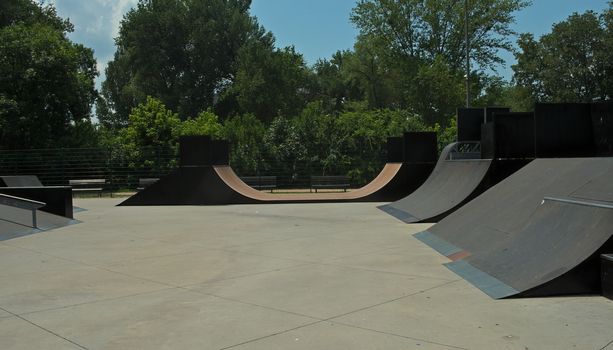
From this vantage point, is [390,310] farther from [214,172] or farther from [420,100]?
[420,100]

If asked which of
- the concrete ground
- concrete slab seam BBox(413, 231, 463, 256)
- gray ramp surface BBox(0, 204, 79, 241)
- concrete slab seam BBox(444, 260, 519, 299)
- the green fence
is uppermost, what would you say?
the green fence

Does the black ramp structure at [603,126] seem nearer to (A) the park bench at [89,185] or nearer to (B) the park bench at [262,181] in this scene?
(B) the park bench at [262,181]

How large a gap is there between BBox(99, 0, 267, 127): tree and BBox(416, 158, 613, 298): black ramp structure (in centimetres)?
5391

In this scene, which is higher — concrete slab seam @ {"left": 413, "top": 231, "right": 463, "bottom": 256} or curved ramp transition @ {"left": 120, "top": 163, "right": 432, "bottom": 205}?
curved ramp transition @ {"left": 120, "top": 163, "right": 432, "bottom": 205}

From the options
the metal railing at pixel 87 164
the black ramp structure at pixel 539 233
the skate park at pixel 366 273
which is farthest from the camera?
the metal railing at pixel 87 164

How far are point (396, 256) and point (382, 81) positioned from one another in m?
47.7

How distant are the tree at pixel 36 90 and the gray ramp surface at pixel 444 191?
82.9ft

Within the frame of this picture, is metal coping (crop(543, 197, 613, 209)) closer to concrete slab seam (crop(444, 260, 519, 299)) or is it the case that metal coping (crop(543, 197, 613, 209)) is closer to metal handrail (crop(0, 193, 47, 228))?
concrete slab seam (crop(444, 260, 519, 299))

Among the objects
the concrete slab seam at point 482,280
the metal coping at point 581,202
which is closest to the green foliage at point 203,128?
the concrete slab seam at point 482,280

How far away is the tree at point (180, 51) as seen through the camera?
197ft

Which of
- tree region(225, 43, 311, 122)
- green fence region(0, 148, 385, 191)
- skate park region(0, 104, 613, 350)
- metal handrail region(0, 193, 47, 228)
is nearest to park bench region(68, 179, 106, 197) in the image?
green fence region(0, 148, 385, 191)

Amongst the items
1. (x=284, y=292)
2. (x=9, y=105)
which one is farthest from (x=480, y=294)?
(x=9, y=105)

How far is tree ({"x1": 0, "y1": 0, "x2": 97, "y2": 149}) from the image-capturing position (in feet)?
108

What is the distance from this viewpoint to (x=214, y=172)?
795 inches
